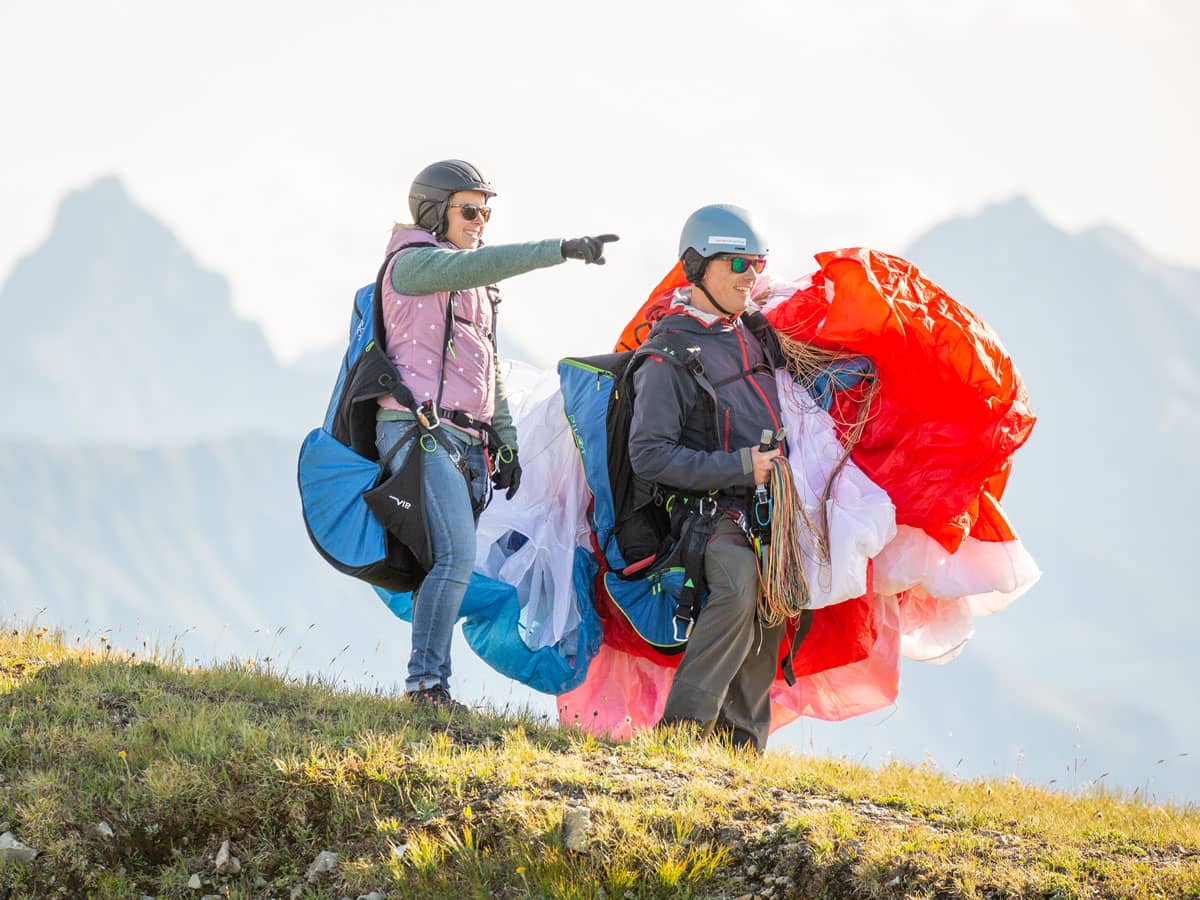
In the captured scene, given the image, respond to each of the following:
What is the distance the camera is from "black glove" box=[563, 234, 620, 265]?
5617mm

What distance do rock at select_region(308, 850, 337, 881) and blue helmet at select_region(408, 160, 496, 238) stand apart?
2.80 meters

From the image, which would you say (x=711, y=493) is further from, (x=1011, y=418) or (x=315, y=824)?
(x=315, y=824)

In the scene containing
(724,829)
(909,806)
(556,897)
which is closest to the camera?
(556,897)

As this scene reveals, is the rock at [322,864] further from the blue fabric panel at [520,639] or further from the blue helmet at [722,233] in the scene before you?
the blue helmet at [722,233]

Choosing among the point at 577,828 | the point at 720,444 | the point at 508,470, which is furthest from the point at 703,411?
the point at 577,828

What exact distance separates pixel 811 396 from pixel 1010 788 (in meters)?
2.03

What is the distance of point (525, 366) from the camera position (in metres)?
8.12

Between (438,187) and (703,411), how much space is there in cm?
156

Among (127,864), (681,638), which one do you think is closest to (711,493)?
(681,638)

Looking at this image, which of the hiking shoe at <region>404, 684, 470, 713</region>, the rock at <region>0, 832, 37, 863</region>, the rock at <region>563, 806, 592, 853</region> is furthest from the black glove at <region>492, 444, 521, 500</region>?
the rock at <region>0, 832, 37, 863</region>

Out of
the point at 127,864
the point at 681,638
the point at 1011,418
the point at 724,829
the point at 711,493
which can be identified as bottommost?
the point at 127,864

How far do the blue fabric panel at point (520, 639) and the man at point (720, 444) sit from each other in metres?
0.73

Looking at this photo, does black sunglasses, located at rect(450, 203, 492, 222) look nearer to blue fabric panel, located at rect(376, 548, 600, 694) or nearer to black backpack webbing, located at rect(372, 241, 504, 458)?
black backpack webbing, located at rect(372, 241, 504, 458)

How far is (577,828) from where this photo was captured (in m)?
4.85
